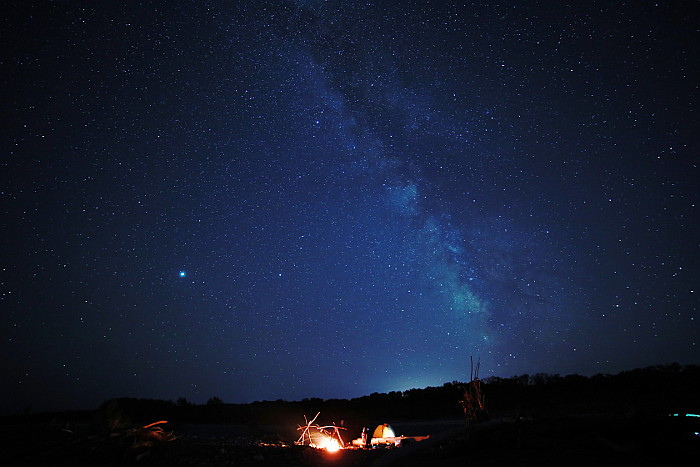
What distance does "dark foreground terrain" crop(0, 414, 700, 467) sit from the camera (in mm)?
5238

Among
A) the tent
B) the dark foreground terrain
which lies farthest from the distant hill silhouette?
the dark foreground terrain

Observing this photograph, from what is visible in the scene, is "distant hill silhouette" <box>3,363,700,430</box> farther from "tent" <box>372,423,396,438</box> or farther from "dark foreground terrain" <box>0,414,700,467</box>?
"dark foreground terrain" <box>0,414,700,467</box>

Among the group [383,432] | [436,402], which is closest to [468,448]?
[383,432]

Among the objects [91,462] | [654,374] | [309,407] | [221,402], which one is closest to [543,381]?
[654,374]

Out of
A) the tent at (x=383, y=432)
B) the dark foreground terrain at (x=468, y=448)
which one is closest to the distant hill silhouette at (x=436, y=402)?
the tent at (x=383, y=432)

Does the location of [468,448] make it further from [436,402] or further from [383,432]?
[436,402]

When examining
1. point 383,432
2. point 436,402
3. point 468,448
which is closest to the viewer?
point 468,448

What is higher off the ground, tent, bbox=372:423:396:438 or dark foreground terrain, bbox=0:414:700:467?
dark foreground terrain, bbox=0:414:700:467

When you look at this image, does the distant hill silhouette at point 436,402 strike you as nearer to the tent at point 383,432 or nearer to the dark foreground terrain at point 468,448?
the tent at point 383,432

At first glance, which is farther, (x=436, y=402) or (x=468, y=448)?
(x=436, y=402)

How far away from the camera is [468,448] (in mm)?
6582

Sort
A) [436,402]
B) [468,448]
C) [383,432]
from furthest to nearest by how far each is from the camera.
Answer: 1. [436,402]
2. [383,432]
3. [468,448]

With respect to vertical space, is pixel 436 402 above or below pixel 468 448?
below

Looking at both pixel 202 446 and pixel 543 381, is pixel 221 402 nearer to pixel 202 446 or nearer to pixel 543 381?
pixel 543 381
